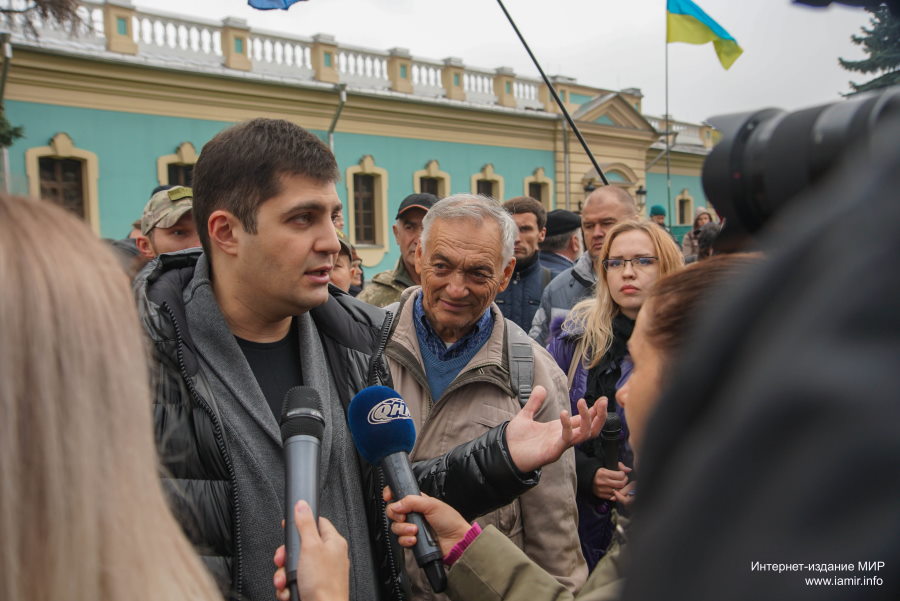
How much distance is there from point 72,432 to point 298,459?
2.19 ft

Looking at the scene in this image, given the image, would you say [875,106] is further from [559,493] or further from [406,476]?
[559,493]

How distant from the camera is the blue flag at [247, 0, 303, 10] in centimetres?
705

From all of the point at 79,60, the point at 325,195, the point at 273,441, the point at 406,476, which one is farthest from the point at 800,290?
the point at 79,60

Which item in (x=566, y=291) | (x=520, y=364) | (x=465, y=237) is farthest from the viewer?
(x=566, y=291)

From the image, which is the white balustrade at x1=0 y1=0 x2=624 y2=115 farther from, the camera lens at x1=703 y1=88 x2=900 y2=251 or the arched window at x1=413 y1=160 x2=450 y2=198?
the camera lens at x1=703 y1=88 x2=900 y2=251

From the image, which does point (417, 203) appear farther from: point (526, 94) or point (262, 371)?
point (526, 94)

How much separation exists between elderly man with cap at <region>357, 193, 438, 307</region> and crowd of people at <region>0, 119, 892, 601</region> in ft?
4.50

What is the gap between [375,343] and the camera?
2275 millimetres

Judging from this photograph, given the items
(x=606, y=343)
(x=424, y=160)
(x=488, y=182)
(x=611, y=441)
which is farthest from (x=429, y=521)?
(x=488, y=182)

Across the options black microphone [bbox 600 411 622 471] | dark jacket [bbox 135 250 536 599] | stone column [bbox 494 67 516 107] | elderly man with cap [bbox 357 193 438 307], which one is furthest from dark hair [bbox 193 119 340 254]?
stone column [bbox 494 67 516 107]

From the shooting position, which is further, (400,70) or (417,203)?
(400,70)

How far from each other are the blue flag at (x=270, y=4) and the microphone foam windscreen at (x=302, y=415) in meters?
6.20

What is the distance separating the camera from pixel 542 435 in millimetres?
2139

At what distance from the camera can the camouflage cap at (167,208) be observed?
3.69 metres
